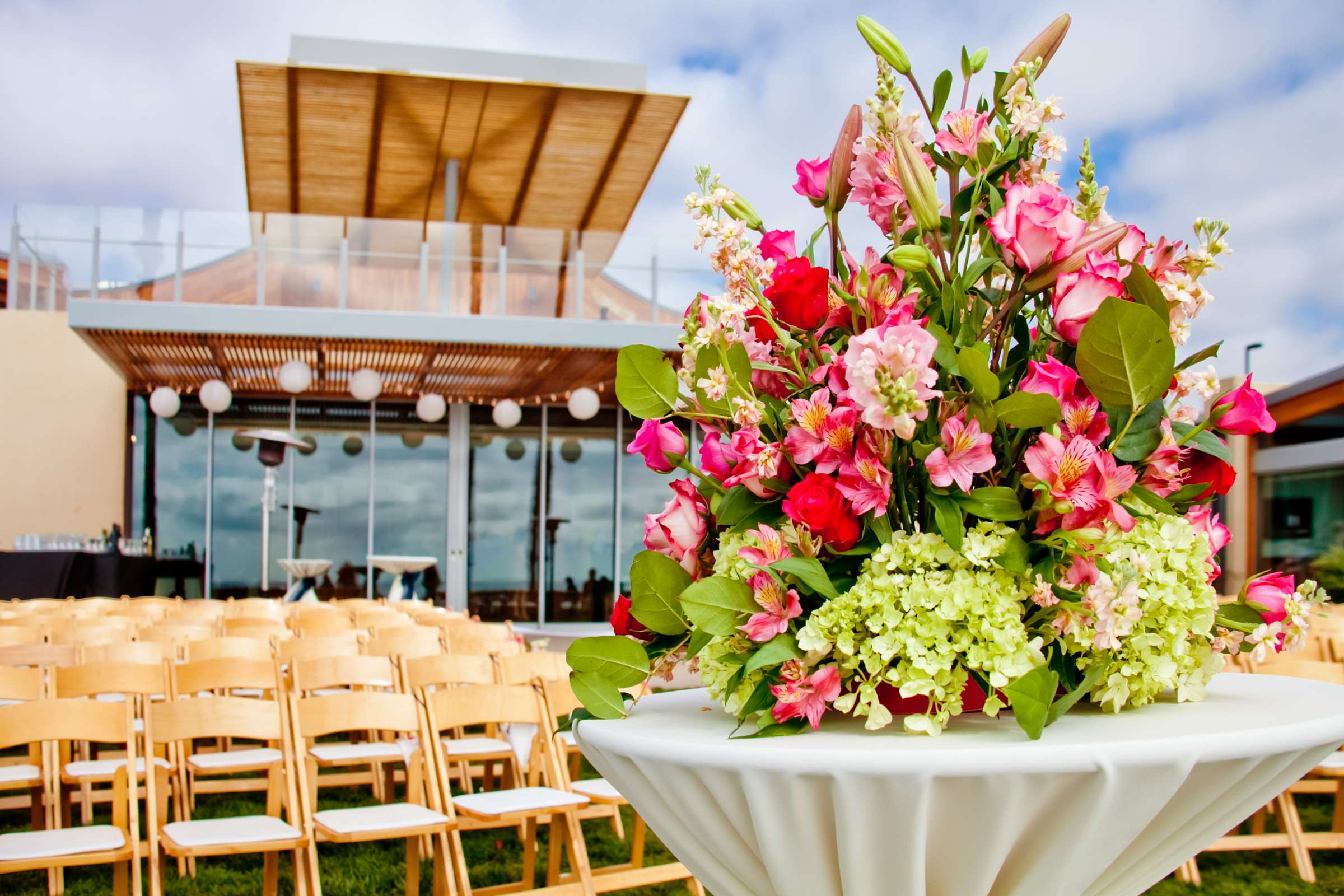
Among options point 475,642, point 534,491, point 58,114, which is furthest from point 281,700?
point 58,114

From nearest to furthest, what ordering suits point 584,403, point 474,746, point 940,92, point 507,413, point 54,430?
point 940,92
point 474,746
point 584,403
point 507,413
point 54,430

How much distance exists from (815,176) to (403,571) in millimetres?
12596

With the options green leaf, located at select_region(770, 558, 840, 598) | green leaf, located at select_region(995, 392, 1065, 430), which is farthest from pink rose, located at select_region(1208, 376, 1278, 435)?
green leaf, located at select_region(770, 558, 840, 598)

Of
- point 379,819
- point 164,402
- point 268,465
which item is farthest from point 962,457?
point 164,402

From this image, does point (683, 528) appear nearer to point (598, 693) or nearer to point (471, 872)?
point (598, 693)

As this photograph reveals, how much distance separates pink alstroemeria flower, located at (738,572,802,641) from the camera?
110 cm

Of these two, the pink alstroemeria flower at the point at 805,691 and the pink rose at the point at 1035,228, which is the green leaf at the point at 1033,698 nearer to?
the pink alstroemeria flower at the point at 805,691

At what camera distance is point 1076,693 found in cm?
103

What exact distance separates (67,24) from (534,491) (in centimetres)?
3280

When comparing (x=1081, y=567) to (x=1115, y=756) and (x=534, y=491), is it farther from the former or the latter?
(x=534, y=491)

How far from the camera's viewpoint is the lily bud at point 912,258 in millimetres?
1112

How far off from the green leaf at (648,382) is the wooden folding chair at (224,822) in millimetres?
3085

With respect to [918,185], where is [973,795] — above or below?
below

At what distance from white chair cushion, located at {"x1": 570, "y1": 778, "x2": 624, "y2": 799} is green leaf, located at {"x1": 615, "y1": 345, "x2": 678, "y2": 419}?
3.40 m
